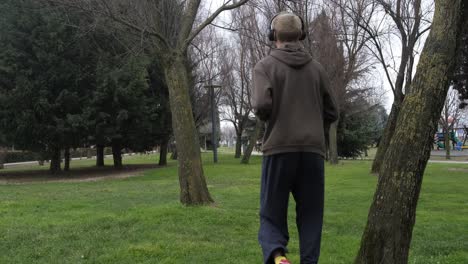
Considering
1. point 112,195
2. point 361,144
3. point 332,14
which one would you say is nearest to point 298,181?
point 112,195

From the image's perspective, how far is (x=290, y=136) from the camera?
3387 millimetres

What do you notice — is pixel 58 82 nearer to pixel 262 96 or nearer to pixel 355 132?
pixel 262 96

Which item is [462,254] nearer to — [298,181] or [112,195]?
[298,181]

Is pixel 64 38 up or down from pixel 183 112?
up

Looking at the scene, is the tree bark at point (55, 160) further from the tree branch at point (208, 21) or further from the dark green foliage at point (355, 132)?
the dark green foliage at point (355, 132)

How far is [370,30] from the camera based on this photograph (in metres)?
20.7

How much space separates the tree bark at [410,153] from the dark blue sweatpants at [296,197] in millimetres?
1049

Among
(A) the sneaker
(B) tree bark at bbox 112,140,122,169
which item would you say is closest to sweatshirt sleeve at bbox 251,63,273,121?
(A) the sneaker

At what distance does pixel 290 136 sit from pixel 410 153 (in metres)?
1.52

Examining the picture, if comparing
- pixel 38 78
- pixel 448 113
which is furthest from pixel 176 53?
pixel 448 113

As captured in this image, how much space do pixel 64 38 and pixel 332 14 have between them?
14637 millimetres

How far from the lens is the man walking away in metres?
3.39

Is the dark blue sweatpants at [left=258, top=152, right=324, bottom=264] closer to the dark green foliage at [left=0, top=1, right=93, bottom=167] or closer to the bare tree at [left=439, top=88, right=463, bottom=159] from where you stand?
the dark green foliage at [left=0, top=1, right=93, bottom=167]

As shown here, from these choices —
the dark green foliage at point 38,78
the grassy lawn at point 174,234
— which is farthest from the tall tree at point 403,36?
the dark green foliage at point 38,78
